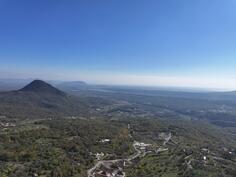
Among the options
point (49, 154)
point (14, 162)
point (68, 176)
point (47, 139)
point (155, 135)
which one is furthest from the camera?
point (155, 135)

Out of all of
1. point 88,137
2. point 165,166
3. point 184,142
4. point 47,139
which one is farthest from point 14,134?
point 184,142

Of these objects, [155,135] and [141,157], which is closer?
[141,157]

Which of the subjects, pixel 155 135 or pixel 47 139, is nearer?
pixel 47 139

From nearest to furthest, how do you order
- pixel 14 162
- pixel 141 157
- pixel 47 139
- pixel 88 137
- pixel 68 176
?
pixel 68 176 < pixel 14 162 < pixel 141 157 < pixel 47 139 < pixel 88 137

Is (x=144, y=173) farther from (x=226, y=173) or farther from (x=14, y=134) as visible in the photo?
(x=14, y=134)

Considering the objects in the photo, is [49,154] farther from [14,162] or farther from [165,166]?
[165,166]

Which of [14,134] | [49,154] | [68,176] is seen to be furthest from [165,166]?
[14,134]

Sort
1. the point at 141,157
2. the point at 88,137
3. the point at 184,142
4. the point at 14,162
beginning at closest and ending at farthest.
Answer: the point at 14,162
the point at 141,157
the point at 88,137
the point at 184,142

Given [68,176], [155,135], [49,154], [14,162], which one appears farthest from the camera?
[155,135]
